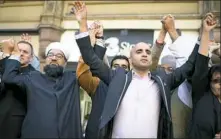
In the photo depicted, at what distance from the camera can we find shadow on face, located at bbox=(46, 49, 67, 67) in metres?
2.79

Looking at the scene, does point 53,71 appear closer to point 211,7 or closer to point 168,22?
point 168,22

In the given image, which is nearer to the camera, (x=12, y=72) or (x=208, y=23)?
(x=208, y=23)

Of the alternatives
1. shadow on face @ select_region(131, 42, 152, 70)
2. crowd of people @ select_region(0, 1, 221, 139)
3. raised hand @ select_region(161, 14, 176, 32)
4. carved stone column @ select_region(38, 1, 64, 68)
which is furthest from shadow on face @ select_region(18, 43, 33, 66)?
carved stone column @ select_region(38, 1, 64, 68)

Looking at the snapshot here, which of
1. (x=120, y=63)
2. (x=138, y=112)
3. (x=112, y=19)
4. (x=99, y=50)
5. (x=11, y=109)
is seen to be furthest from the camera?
(x=112, y=19)

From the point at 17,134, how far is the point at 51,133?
0.43 meters

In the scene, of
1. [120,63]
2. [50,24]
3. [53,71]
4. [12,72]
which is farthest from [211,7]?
[12,72]

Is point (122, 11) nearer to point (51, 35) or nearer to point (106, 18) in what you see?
point (106, 18)

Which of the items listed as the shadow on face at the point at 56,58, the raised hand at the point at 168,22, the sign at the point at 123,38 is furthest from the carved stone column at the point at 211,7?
the shadow on face at the point at 56,58

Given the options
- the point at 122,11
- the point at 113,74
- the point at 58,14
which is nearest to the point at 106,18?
the point at 122,11

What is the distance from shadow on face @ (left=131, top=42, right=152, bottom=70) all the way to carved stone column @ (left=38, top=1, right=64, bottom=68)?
498cm

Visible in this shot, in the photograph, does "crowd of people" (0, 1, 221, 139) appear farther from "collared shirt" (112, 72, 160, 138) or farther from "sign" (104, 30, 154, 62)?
"sign" (104, 30, 154, 62)

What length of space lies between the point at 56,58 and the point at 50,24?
488 cm

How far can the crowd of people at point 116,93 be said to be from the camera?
2295 millimetres

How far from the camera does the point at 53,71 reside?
103 inches
